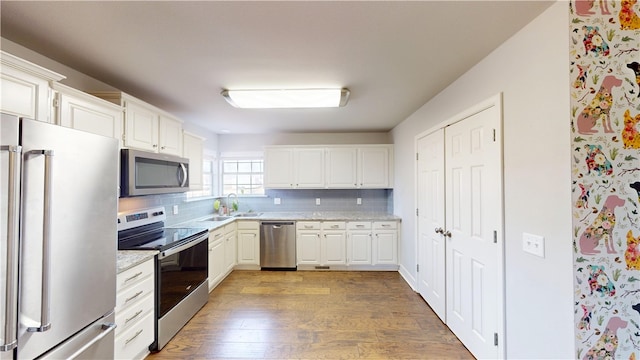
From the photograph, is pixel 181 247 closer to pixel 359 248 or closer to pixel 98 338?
pixel 98 338

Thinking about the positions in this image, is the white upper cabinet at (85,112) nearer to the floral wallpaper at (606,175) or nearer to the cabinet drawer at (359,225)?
the floral wallpaper at (606,175)

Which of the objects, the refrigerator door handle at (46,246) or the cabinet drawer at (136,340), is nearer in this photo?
the refrigerator door handle at (46,246)

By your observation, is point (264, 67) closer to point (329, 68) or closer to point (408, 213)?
point (329, 68)

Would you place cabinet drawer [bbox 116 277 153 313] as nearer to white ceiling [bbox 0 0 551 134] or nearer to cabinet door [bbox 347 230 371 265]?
white ceiling [bbox 0 0 551 134]

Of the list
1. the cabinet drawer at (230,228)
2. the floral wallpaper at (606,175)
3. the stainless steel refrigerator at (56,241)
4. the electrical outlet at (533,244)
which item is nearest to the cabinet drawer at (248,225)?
the cabinet drawer at (230,228)

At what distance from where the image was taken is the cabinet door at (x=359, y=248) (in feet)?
13.3

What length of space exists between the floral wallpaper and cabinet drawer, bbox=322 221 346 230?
303 centimetres

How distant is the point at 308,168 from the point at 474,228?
2.87 metres

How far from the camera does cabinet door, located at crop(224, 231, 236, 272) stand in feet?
12.1

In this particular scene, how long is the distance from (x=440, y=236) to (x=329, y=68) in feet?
6.61

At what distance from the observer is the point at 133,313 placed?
1.86 m

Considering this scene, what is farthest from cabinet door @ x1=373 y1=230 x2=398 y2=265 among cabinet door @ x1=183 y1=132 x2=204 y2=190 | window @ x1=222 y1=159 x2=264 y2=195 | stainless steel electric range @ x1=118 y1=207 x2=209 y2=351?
cabinet door @ x1=183 y1=132 x2=204 y2=190

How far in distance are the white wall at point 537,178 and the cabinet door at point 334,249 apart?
8.40 ft

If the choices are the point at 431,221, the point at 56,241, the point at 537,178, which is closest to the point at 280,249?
the point at 431,221
